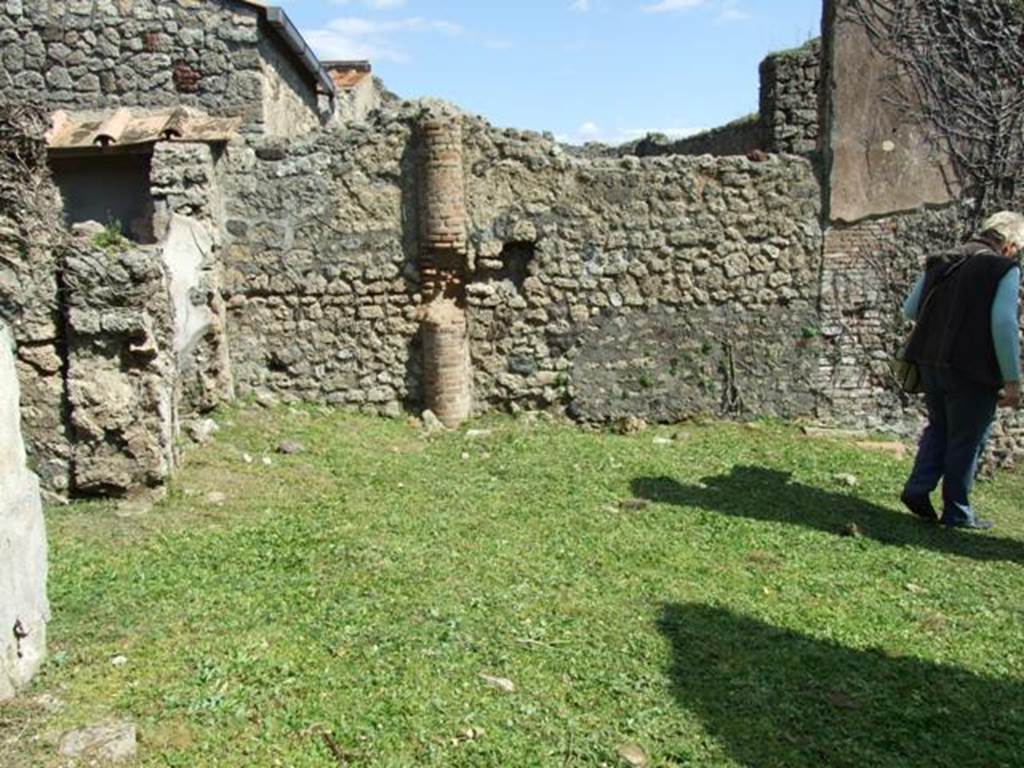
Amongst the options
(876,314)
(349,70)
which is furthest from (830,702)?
(349,70)

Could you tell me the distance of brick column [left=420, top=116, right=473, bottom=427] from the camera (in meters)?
8.20

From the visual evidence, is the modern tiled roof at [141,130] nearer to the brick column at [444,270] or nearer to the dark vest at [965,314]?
the brick column at [444,270]

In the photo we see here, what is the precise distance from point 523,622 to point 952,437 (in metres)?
3.33

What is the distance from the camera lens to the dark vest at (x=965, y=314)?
18.6 feet

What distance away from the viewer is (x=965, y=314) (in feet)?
18.9

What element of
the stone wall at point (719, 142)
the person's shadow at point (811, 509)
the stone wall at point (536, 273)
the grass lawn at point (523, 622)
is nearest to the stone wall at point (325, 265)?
the stone wall at point (536, 273)

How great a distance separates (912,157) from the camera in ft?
27.7

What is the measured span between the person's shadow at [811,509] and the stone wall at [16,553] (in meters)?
3.94

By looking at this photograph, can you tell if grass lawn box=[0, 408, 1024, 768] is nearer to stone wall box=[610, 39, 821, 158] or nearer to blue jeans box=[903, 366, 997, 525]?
blue jeans box=[903, 366, 997, 525]

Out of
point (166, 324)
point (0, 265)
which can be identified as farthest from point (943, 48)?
point (0, 265)

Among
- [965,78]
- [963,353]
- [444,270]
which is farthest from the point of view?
[444,270]

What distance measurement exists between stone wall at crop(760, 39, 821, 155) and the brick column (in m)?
3.74

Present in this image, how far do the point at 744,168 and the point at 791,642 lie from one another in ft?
17.9

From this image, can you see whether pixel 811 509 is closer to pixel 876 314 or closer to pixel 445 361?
pixel 876 314
